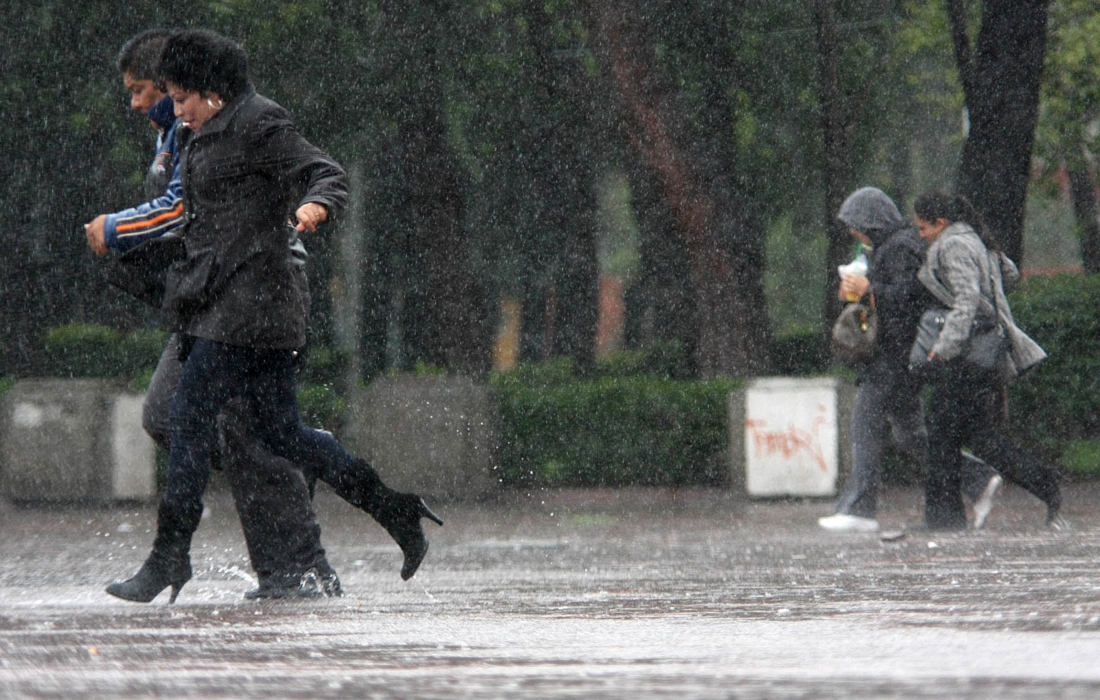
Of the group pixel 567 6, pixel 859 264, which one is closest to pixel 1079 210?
pixel 567 6

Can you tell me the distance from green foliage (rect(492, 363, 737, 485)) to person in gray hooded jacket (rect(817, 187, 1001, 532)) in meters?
3.44

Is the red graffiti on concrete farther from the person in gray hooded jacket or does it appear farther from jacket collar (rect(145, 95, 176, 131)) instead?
jacket collar (rect(145, 95, 176, 131))

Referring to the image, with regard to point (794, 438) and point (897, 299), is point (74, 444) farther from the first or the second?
point (897, 299)

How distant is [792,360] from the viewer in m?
24.8

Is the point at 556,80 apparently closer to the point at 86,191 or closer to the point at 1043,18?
the point at 86,191

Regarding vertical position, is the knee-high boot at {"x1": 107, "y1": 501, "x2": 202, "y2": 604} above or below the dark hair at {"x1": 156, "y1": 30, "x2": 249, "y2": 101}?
below

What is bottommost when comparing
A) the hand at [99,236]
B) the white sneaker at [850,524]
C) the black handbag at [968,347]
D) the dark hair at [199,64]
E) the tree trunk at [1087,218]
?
the white sneaker at [850,524]

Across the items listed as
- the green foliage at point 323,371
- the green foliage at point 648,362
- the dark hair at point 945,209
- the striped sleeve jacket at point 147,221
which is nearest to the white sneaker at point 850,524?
the dark hair at point 945,209

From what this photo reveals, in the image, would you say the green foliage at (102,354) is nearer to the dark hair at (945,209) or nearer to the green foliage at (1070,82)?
the dark hair at (945,209)

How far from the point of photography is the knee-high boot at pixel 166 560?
6.60 metres

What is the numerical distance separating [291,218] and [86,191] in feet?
47.4

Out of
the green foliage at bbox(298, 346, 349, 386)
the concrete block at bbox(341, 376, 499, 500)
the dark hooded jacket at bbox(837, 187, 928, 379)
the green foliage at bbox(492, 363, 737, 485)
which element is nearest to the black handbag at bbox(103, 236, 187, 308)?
the dark hooded jacket at bbox(837, 187, 928, 379)

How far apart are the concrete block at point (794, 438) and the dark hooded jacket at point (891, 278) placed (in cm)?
204

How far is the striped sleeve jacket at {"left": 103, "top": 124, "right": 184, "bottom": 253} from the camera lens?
268 inches
